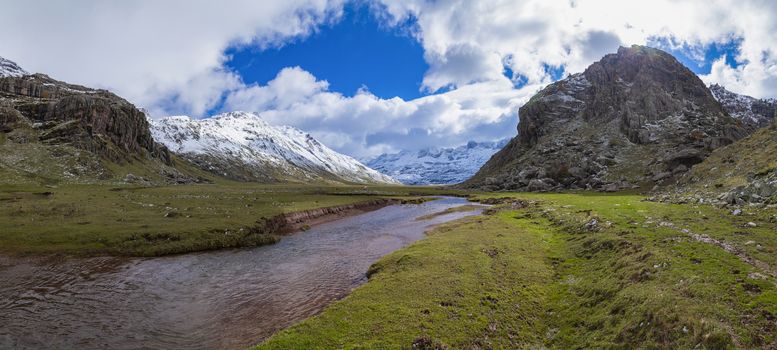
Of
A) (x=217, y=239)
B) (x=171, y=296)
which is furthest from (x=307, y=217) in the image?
(x=171, y=296)

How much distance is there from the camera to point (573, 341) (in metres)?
17.7

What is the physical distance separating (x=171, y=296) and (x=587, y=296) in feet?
96.3

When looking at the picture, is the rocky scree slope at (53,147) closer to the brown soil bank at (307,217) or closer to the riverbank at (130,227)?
the riverbank at (130,227)

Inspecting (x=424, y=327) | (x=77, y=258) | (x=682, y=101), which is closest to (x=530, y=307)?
(x=424, y=327)

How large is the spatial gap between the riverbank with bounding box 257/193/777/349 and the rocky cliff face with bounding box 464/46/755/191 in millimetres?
93361

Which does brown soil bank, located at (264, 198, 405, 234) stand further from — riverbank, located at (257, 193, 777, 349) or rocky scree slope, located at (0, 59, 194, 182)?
rocky scree slope, located at (0, 59, 194, 182)

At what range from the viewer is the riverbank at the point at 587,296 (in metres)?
15.4

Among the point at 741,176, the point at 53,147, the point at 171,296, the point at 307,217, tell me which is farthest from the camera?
the point at 53,147

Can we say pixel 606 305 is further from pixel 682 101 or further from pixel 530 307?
pixel 682 101

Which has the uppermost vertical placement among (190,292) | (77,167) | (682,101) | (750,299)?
(682,101)

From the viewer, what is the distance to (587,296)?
21.8 meters

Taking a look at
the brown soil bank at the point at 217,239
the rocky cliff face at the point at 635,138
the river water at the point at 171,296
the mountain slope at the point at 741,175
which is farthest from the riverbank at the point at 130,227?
the rocky cliff face at the point at 635,138

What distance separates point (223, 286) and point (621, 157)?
155 meters

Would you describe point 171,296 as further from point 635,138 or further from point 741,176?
point 635,138
